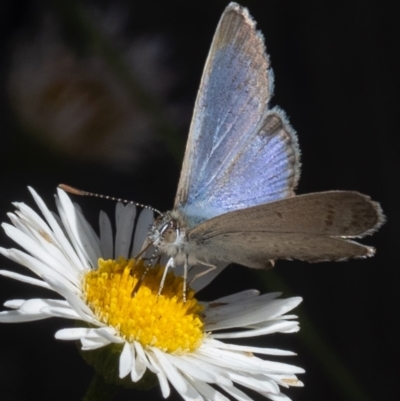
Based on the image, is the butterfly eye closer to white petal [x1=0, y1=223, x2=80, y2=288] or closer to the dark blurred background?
white petal [x1=0, y1=223, x2=80, y2=288]

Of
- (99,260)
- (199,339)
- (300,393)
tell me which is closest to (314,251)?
(199,339)

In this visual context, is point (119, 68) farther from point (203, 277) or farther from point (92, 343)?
point (92, 343)

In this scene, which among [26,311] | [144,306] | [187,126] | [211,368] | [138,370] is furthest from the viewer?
[187,126]

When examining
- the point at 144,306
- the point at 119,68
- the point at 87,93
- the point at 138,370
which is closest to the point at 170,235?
the point at 144,306

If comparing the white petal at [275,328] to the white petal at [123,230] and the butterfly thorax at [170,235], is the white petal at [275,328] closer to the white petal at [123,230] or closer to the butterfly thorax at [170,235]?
the butterfly thorax at [170,235]

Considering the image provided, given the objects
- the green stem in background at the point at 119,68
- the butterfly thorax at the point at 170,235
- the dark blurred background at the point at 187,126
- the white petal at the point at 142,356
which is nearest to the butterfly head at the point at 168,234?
the butterfly thorax at the point at 170,235

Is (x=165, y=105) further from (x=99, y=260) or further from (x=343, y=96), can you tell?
(x=99, y=260)
